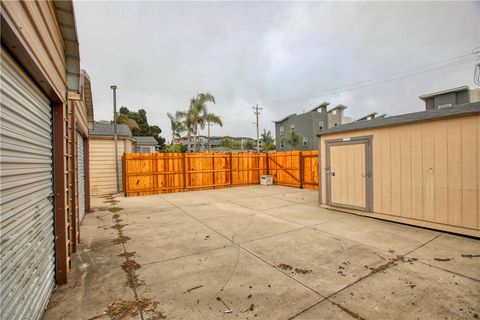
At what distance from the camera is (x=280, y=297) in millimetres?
2449

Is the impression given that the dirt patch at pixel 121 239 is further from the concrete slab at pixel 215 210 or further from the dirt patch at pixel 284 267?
the dirt patch at pixel 284 267

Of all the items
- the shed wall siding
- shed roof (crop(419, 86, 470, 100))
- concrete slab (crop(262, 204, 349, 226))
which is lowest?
concrete slab (crop(262, 204, 349, 226))

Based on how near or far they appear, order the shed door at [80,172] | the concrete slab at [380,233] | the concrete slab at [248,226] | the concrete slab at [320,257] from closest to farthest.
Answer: the concrete slab at [320,257] < the concrete slab at [380,233] < the concrete slab at [248,226] < the shed door at [80,172]

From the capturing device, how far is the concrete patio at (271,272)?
226cm

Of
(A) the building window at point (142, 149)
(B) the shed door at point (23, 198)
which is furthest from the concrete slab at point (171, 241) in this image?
(A) the building window at point (142, 149)

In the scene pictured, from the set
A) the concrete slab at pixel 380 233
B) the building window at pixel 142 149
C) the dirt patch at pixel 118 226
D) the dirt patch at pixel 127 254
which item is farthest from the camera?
the building window at pixel 142 149

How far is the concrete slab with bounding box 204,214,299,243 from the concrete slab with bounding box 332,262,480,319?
7.14 ft

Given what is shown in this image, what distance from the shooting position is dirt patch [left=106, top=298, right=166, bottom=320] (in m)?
2.18

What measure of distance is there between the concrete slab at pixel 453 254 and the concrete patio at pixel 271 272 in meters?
0.02

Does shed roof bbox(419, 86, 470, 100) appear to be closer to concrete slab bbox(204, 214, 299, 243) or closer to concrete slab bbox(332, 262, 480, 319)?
concrete slab bbox(204, 214, 299, 243)

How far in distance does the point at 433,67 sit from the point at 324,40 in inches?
504

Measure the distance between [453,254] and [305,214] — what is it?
10.3ft

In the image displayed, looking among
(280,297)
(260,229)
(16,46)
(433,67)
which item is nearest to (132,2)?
(16,46)

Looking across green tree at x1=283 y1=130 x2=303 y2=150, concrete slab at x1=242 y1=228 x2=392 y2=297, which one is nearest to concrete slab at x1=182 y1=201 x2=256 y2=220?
concrete slab at x1=242 y1=228 x2=392 y2=297
